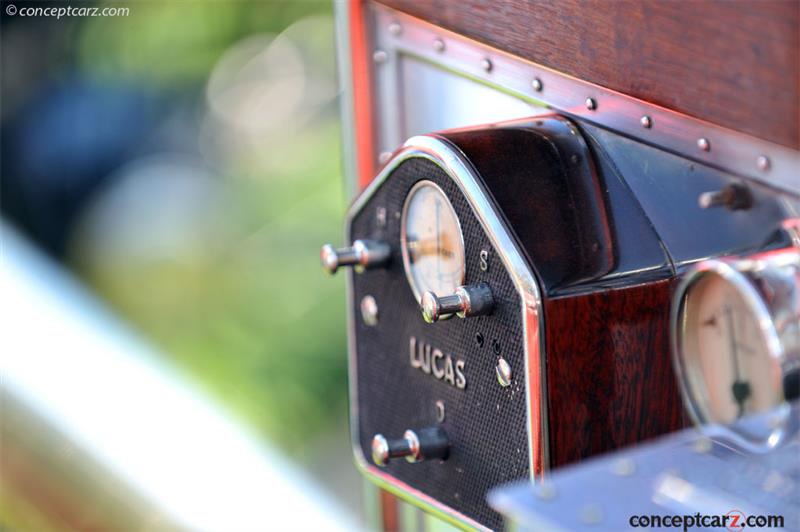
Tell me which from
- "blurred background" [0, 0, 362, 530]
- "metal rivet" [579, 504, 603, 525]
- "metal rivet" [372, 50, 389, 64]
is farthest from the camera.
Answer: "blurred background" [0, 0, 362, 530]

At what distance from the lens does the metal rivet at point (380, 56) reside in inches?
60.6

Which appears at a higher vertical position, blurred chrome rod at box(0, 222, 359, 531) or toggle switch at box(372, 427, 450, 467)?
toggle switch at box(372, 427, 450, 467)

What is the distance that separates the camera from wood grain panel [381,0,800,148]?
32.1 inches

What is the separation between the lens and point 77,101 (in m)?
2.99

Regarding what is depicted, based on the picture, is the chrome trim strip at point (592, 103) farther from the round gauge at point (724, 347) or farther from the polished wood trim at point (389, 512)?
the polished wood trim at point (389, 512)

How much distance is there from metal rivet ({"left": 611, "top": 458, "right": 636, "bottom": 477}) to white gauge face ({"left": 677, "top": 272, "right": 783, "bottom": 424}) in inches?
4.6

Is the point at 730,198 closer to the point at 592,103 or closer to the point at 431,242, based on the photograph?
the point at 592,103

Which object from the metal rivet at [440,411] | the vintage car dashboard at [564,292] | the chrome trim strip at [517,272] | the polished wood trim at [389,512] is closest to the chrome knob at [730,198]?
the vintage car dashboard at [564,292]

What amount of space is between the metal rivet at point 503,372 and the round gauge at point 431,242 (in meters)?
0.10

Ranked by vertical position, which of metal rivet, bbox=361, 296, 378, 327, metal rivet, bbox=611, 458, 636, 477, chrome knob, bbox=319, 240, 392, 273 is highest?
chrome knob, bbox=319, 240, 392, 273
